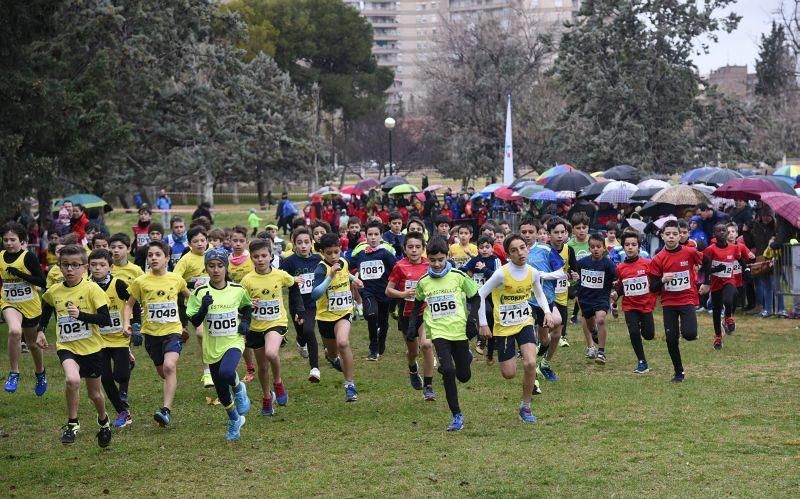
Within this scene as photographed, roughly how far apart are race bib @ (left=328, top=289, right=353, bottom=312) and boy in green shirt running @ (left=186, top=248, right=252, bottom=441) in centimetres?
200

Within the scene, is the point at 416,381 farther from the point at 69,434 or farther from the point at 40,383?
the point at 40,383

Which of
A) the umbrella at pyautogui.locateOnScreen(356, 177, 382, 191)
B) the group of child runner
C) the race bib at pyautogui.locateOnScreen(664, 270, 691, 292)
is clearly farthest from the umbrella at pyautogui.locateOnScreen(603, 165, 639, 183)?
the race bib at pyautogui.locateOnScreen(664, 270, 691, 292)

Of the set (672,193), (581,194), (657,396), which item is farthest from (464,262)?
(581,194)

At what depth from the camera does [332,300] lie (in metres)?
12.9

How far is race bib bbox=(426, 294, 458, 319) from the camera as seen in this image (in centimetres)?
1100

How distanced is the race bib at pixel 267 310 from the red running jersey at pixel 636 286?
14.5 ft

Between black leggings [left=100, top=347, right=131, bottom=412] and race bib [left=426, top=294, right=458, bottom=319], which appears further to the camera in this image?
black leggings [left=100, top=347, right=131, bottom=412]

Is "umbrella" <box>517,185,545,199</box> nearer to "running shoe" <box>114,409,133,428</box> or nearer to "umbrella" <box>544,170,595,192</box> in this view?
"umbrella" <box>544,170,595,192</box>

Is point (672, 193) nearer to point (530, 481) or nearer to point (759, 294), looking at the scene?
point (759, 294)

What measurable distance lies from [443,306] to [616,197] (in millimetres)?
16050

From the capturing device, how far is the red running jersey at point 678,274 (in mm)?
13312

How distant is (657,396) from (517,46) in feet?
171

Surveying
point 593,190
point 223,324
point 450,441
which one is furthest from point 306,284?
point 593,190

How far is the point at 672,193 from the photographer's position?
2317 cm
